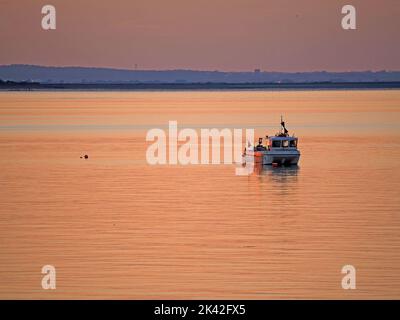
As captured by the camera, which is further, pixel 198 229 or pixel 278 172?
pixel 278 172

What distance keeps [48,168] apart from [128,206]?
18938mm

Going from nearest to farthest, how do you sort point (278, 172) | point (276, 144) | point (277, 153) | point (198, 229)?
point (198, 229) → point (278, 172) → point (277, 153) → point (276, 144)

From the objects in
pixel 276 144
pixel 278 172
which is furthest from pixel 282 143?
pixel 278 172

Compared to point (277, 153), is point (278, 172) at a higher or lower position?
lower

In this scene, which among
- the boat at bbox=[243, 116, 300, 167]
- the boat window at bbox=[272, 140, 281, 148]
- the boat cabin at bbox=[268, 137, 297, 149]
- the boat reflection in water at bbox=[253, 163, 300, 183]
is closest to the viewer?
the boat reflection in water at bbox=[253, 163, 300, 183]

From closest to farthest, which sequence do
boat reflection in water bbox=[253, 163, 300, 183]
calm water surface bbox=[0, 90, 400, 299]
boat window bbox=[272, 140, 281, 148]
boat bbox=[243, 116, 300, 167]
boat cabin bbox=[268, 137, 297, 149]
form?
calm water surface bbox=[0, 90, 400, 299] < boat reflection in water bbox=[253, 163, 300, 183] < boat bbox=[243, 116, 300, 167] < boat cabin bbox=[268, 137, 297, 149] < boat window bbox=[272, 140, 281, 148]

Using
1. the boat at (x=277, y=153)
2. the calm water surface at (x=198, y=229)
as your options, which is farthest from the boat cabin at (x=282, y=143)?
the calm water surface at (x=198, y=229)

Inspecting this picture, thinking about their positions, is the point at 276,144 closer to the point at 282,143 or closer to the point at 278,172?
the point at 282,143

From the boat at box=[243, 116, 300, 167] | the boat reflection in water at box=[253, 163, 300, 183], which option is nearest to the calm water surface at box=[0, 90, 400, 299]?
the boat reflection in water at box=[253, 163, 300, 183]

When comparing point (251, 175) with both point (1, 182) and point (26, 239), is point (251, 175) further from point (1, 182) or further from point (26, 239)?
point (26, 239)

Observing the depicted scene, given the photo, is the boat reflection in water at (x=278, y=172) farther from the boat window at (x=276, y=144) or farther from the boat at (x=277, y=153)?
the boat window at (x=276, y=144)

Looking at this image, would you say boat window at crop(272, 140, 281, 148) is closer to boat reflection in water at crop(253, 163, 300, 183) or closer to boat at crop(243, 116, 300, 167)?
boat at crop(243, 116, 300, 167)

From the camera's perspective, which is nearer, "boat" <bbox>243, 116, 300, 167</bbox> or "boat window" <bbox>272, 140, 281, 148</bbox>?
"boat" <bbox>243, 116, 300, 167</bbox>

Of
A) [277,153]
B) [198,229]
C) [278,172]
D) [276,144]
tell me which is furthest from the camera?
[276,144]
